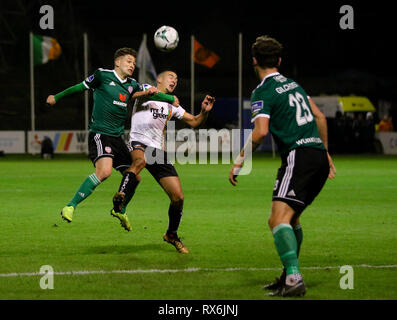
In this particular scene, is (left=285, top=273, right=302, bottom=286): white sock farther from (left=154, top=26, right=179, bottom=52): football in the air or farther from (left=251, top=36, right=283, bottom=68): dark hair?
(left=154, top=26, right=179, bottom=52): football in the air

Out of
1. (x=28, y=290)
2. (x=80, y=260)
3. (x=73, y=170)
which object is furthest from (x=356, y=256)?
(x=73, y=170)

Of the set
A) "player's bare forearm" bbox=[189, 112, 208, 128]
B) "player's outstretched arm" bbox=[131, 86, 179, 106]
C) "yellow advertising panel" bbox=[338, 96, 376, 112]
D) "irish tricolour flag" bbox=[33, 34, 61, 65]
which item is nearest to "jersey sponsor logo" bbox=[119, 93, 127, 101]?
"player's outstretched arm" bbox=[131, 86, 179, 106]

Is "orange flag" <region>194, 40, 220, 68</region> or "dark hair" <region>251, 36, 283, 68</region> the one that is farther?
"orange flag" <region>194, 40, 220, 68</region>

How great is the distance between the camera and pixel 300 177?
24.1ft

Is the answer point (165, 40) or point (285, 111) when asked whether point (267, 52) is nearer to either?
point (285, 111)

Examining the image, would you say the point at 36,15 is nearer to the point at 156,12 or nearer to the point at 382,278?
the point at 156,12

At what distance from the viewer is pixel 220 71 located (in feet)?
238

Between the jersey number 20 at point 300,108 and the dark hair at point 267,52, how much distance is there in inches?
14.6

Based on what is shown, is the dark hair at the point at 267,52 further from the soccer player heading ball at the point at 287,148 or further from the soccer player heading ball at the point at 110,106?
the soccer player heading ball at the point at 110,106

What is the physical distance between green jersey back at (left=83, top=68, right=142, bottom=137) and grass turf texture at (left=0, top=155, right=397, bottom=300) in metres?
1.64

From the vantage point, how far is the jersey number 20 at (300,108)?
24.5ft

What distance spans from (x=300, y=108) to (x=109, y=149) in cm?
444

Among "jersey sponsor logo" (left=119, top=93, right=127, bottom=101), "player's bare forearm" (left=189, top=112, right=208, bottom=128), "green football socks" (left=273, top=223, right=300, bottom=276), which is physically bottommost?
"green football socks" (left=273, top=223, right=300, bottom=276)

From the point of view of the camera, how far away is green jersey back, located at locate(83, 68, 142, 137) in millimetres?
11406
